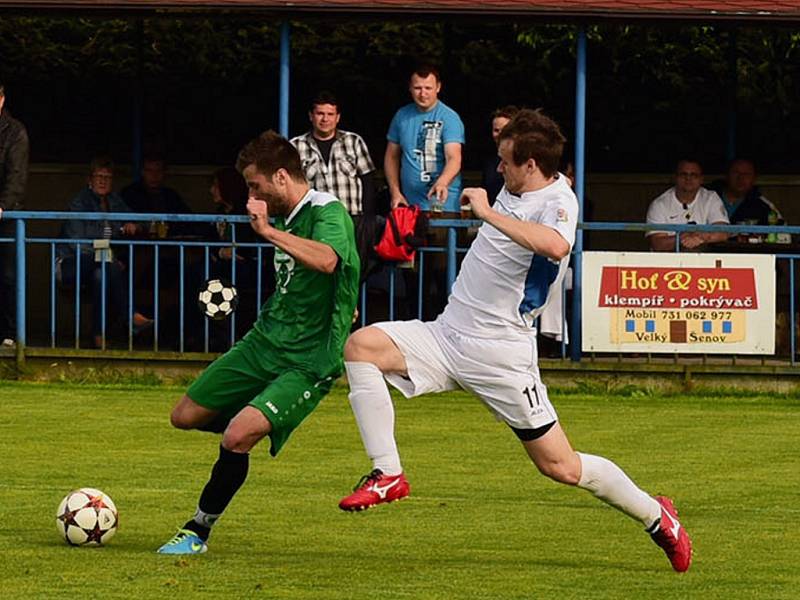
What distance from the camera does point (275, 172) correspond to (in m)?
8.69

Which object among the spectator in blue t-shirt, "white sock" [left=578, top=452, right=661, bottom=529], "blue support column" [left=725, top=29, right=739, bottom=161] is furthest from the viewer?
"blue support column" [left=725, top=29, right=739, bottom=161]

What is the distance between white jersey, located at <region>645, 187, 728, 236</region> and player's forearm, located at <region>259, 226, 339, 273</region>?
8443 millimetres

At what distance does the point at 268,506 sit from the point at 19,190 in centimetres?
658

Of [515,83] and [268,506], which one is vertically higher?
[515,83]

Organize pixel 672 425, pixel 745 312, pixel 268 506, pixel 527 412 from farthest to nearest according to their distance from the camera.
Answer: pixel 745 312 < pixel 672 425 < pixel 268 506 < pixel 527 412

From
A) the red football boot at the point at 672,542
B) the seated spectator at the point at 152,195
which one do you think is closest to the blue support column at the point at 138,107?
the seated spectator at the point at 152,195

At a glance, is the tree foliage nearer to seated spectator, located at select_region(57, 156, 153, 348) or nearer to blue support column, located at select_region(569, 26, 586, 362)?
seated spectator, located at select_region(57, 156, 153, 348)

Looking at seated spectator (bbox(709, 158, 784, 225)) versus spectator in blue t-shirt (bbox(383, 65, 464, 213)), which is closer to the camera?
spectator in blue t-shirt (bbox(383, 65, 464, 213))

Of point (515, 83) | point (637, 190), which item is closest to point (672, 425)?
point (637, 190)

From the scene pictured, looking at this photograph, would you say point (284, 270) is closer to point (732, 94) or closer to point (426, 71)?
point (426, 71)

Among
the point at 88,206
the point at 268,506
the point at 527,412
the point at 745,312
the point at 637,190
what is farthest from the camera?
the point at 637,190

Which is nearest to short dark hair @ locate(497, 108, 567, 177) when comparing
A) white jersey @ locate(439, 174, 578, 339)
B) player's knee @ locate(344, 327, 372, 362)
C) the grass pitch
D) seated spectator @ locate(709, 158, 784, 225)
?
white jersey @ locate(439, 174, 578, 339)

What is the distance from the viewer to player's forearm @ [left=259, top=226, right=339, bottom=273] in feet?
27.3

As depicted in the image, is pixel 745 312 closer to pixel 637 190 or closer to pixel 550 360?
pixel 550 360
